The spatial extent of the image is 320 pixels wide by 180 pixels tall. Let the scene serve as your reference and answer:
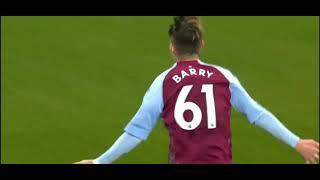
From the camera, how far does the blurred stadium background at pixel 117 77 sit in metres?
9.45

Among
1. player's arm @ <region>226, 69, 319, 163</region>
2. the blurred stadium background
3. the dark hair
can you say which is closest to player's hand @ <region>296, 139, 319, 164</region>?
player's arm @ <region>226, 69, 319, 163</region>

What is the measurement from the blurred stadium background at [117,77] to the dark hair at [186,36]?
3907 millimetres

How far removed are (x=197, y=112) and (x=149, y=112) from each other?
13.9 inches

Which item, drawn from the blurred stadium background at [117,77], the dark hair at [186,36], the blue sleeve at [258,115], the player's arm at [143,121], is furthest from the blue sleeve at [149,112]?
the blurred stadium background at [117,77]

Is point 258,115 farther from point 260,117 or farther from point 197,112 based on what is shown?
point 197,112

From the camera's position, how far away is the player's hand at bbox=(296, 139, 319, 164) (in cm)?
508

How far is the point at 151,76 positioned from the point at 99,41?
62.3 inches

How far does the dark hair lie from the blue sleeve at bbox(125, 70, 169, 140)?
0.85 feet

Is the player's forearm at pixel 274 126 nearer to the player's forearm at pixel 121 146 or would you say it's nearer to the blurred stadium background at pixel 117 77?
the player's forearm at pixel 121 146

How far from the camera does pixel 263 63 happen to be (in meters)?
11.7

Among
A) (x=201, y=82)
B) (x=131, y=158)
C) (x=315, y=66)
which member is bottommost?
(x=131, y=158)

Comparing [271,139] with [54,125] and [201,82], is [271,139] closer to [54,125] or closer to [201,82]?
[54,125]

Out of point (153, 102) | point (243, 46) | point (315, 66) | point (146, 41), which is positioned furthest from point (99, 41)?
point (153, 102)

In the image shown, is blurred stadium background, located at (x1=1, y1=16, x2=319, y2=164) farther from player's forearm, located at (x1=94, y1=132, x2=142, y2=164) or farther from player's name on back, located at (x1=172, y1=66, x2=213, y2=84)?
player's name on back, located at (x1=172, y1=66, x2=213, y2=84)
